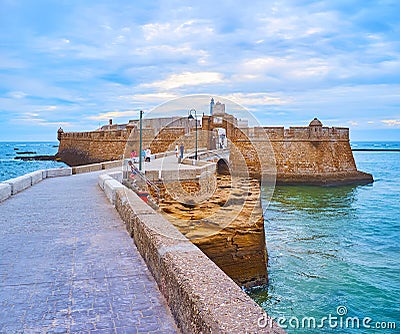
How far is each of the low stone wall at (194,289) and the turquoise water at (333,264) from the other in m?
4.34

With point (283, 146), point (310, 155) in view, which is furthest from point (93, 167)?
point (310, 155)

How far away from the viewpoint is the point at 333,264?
11289mm

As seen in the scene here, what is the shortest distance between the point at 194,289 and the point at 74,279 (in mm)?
1789

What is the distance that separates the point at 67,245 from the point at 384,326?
19.8 feet

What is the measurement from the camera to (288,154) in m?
32.4

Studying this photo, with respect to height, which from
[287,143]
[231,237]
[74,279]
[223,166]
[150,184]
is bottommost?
[231,237]

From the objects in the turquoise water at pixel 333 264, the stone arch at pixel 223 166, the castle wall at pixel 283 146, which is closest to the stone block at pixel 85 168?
the turquoise water at pixel 333 264

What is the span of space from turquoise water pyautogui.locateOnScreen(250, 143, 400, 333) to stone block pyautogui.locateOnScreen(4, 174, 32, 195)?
6418 millimetres

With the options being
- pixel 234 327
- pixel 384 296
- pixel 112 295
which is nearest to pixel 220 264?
pixel 384 296

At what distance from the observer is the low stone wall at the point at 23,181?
9.36m

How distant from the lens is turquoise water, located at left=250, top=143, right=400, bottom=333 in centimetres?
810

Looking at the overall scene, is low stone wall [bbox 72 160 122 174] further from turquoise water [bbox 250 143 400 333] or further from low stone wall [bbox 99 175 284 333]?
low stone wall [bbox 99 175 284 333]

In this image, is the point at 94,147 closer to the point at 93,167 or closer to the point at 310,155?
the point at 310,155

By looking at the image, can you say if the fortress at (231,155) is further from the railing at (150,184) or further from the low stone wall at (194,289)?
the low stone wall at (194,289)
